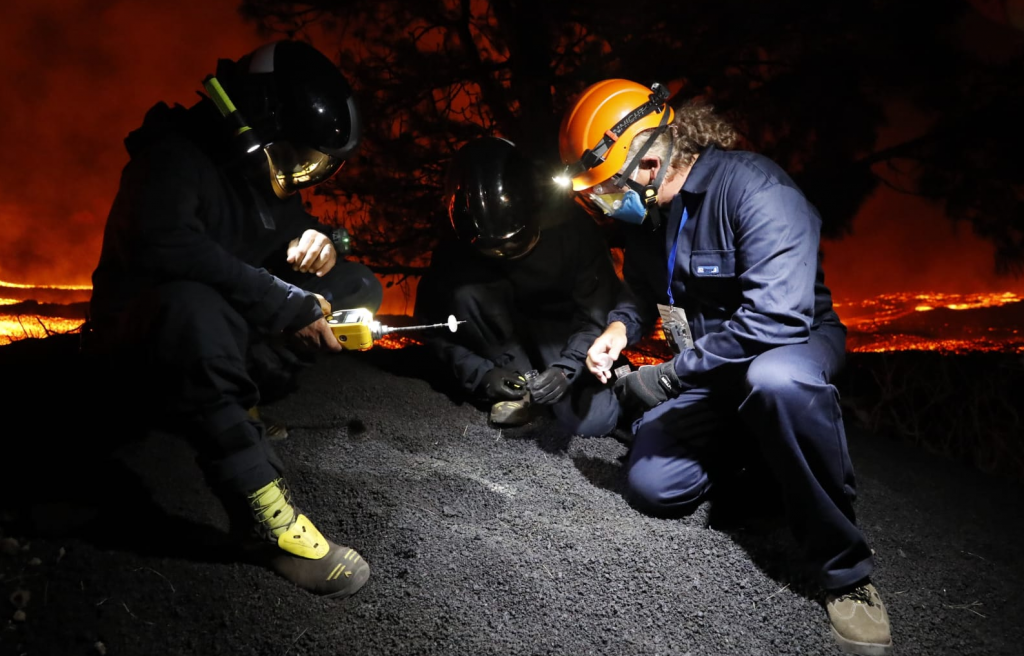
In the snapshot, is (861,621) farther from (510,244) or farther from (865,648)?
(510,244)

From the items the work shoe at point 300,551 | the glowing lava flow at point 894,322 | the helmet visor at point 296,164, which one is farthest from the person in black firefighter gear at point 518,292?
the work shoe at point 300,551

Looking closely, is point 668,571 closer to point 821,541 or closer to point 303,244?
point 821,541

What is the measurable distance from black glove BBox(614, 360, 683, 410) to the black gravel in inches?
17.4

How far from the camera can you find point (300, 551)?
1788mm

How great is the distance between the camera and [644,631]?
1695 mm

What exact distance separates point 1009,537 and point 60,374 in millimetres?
3966

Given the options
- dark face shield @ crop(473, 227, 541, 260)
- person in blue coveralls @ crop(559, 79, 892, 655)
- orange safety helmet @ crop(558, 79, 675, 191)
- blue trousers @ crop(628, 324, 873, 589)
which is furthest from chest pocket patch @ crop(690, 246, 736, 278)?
dark face shield @ crop(473, 227, 541, 260)

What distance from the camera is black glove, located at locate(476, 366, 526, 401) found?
300 cm

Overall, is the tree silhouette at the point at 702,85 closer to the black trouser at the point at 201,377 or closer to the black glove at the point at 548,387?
the black glove at the point at 548,387

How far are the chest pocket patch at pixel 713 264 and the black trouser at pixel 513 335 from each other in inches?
36.5

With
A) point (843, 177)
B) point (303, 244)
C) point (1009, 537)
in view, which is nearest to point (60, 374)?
point (303, 244)

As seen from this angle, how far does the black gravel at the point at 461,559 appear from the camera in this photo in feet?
5.41

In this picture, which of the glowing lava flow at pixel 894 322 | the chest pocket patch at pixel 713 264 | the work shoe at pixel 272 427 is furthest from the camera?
the glowing lava flow at pixel 894 322

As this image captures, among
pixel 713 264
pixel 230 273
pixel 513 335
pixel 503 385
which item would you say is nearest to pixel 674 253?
pixel 713 264
